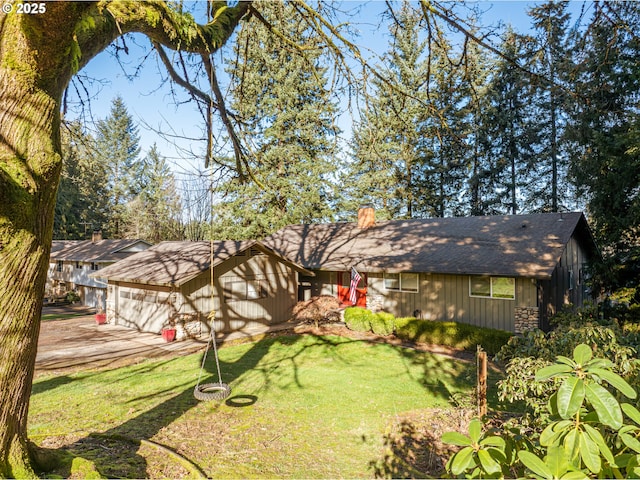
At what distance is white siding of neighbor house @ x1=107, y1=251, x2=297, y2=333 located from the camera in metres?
14.5

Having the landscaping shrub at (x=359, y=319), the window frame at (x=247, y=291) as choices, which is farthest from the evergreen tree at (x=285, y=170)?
the landscaping shrub at (x=359, y=319)

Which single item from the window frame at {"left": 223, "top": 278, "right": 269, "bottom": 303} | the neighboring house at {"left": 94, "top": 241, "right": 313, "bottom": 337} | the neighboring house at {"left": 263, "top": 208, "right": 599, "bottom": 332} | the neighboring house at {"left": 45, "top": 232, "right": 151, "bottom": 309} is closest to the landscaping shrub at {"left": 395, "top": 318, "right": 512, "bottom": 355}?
Result: the neighboring house at {"left": 263, "top": 208, "right": 599, "bottom": 332}

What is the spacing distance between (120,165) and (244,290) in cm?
3840

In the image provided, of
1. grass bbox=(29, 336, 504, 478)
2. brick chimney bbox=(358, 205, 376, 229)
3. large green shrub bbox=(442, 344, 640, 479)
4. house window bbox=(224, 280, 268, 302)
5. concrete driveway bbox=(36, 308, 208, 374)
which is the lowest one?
concrete driveway bbox=(36, 308, 208, 374)

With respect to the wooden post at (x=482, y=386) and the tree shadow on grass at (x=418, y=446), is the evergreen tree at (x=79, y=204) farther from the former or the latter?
the wooden post at (x=482, y=386)

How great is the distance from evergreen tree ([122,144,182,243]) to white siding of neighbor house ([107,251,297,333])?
12.2 m

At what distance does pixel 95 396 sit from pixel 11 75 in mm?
7643

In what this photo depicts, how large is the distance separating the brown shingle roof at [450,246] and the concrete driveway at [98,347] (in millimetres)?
7859

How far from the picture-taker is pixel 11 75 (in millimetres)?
2850

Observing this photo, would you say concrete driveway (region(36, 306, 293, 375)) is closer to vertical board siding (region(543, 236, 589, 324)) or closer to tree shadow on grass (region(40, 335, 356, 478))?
tree shadow on grass (region(40, 335, 356, 478))

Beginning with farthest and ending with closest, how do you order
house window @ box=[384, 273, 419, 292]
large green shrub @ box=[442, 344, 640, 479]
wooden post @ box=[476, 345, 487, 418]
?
house window @ box=[384, 273, 419, 292]
wooden post @ box=[476, 345, 487, 418]
large green shrub @ box=[442, 344, 640, 479]

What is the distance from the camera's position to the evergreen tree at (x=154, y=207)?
101ft

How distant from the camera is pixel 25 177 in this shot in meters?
2.92

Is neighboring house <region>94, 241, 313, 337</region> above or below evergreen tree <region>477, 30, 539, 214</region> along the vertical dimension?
below
